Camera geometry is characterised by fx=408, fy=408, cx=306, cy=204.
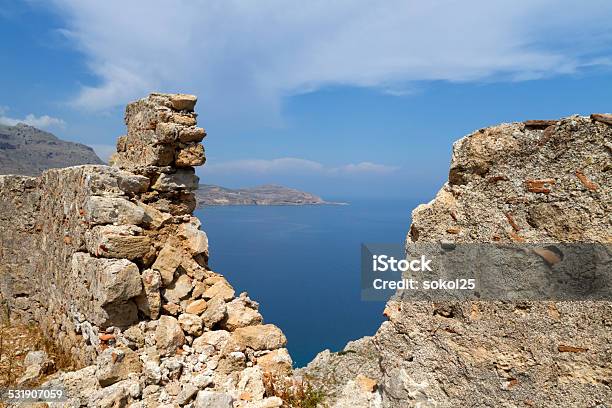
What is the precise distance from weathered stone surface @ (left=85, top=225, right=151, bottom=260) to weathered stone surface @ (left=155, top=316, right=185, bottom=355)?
1209 millimetres

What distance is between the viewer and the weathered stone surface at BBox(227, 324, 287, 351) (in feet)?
21.0

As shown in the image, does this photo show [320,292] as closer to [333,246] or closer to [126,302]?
[333,246]


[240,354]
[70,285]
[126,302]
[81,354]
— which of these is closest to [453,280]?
[240,354]

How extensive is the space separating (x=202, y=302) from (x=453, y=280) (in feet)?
14.9

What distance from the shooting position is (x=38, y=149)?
→ 531ft

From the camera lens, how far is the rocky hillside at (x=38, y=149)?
459 feet

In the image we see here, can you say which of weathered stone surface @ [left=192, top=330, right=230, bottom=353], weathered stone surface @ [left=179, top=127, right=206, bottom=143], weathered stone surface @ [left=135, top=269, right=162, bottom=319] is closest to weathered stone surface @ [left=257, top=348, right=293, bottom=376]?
weathered stone surface @ [left=192, top=330, right=230, bottom=353]

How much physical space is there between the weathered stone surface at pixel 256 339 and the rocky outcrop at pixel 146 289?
0.6 inches

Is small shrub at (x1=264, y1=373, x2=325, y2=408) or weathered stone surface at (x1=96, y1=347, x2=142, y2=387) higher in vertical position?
weathered stone surface at (x1=96, y1=347, x2=142, y2=387)

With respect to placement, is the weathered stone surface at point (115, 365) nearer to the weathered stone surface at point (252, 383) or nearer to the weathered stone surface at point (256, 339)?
the weathered stone surface at point (256, 339)

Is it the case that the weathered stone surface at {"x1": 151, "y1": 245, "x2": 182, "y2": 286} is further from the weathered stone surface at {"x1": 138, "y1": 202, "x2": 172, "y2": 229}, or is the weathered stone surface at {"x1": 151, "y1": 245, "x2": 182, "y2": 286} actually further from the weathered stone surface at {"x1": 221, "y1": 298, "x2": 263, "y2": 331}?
the weathered stone surface at {"x1": 221, "y1": 298, "x2": 263, "y2": 331}

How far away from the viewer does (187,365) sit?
607 centimetres

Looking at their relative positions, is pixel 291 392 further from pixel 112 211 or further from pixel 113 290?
pixel 112 211

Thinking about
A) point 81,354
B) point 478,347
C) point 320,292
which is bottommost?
point 320,292
